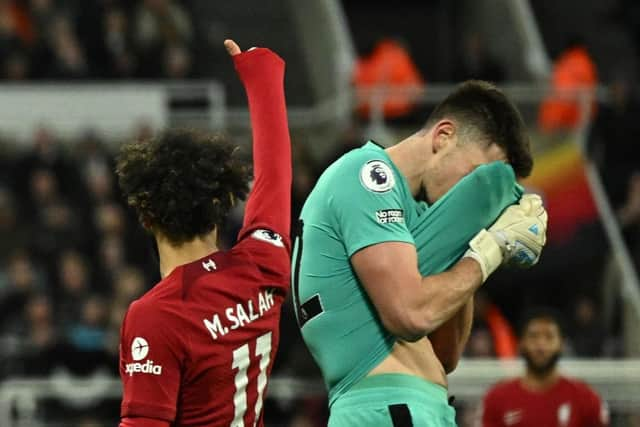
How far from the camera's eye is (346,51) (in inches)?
599

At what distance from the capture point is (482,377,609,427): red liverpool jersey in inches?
317

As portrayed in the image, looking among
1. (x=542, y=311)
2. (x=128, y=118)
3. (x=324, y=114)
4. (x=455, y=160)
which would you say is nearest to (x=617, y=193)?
(x=324, y=114)

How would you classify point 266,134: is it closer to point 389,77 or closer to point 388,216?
point 388,216

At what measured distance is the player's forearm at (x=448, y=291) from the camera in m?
4.09

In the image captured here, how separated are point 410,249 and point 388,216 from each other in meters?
0.10

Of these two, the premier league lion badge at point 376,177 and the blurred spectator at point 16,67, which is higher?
the blurred spectator at point 16,67

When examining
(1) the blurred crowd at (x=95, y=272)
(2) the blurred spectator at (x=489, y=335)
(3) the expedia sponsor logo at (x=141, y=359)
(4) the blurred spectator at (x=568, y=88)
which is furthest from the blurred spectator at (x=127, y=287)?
(3) the expedia sponsor logo at (x=141, y=359)

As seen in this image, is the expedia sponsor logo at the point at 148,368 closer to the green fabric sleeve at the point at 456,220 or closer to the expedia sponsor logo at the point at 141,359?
the expedia sponsor logo at the point at 141,359

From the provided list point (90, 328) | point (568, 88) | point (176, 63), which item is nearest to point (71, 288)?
point (90, 328)

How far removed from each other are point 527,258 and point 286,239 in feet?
2.13

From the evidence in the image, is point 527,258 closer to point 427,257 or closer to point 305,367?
point 427,257

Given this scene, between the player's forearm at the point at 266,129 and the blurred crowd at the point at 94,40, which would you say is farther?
the blurred crowd at the point at 94,40

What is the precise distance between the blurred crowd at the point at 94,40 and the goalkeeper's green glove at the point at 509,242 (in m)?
10.9

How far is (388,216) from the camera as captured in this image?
4.17 metres
